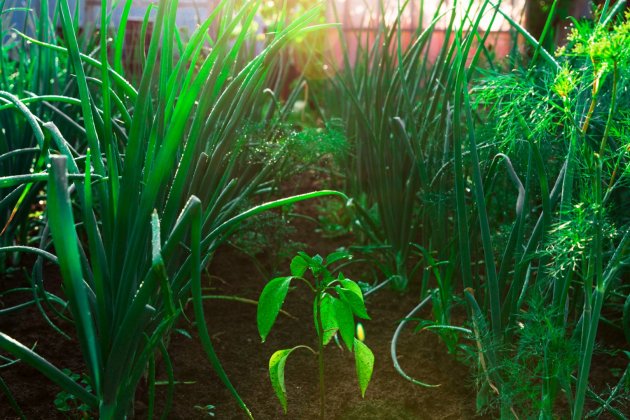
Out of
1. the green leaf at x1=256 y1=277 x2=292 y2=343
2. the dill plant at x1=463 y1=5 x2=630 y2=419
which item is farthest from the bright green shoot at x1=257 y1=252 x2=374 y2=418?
the dill plant at x1=463 y1=5 x2=630 y2=419

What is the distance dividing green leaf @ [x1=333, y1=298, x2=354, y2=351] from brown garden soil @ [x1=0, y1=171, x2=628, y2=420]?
32cm

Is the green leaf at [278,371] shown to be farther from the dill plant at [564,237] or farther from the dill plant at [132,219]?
the dill plant at [564,237]

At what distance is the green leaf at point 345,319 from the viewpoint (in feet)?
3.18

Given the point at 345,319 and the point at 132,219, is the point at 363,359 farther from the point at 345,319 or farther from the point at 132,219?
the point at 132,219

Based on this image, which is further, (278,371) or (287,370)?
(287,370)

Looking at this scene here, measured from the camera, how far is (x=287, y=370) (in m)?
1.40

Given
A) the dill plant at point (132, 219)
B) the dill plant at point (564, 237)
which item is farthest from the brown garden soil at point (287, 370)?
the dill plant at point (132, 219)

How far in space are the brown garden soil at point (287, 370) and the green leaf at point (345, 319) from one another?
1.03ft

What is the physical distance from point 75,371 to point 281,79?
1.06 metres

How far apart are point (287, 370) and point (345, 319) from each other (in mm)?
458

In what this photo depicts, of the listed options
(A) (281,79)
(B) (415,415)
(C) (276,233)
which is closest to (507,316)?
(B) (415,415)

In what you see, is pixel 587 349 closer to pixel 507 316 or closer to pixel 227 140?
pixel 507 316

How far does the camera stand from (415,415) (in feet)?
4.11

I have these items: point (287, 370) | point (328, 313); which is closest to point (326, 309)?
point (328, 313)
